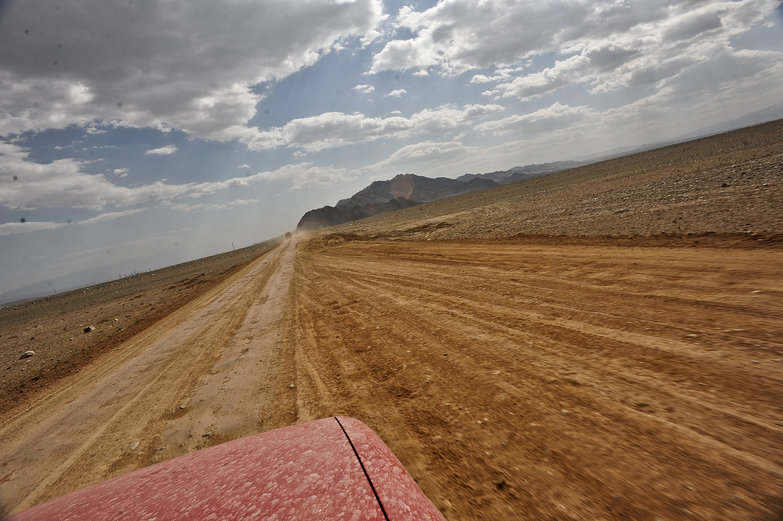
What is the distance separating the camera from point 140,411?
170 inches

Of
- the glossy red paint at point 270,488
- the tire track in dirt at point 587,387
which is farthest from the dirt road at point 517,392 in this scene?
the glossy red paint at point 270,488

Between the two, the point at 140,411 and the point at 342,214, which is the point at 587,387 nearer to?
the point at 140,411

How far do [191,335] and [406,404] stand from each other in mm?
6486

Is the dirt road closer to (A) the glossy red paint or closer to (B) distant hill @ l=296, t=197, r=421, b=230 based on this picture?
(A) the glossy red paint

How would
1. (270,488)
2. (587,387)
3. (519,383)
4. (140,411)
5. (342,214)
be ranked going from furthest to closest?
(342,214)
(140,411)
(519,383)
(587,387)
(270,488)

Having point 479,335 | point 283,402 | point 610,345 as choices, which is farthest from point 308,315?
point 610,345

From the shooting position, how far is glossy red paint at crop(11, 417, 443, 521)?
114cm

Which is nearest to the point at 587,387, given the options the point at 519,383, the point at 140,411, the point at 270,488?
the point at 519,383

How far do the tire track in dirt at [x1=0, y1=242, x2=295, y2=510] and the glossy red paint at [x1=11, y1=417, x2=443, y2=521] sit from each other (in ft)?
6.23

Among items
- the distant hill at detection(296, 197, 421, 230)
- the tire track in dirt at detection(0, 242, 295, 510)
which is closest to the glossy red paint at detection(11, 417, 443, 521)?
the tire track in dirt at detection(0, 242, 295, 510)

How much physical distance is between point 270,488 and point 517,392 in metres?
2.36

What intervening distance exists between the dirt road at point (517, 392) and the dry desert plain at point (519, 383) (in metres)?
0.02

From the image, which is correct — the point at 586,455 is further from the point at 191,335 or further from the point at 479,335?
the point at 191,335

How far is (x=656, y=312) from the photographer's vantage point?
158 inches
